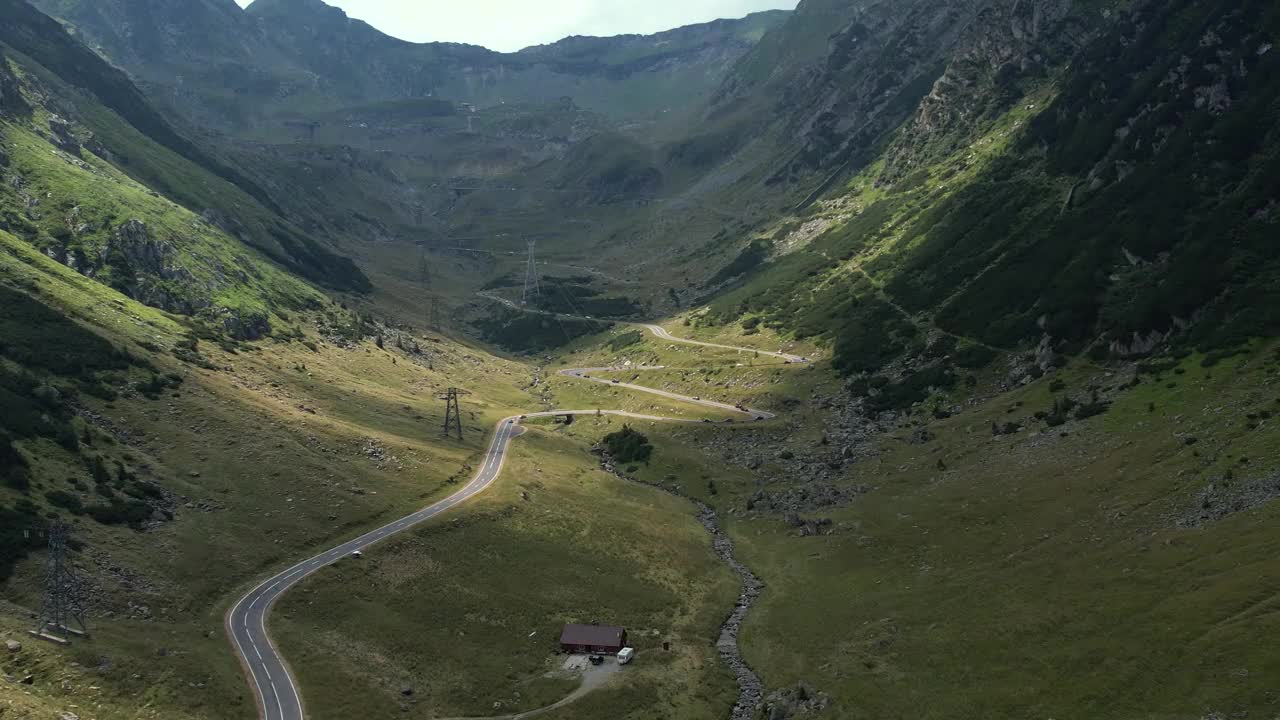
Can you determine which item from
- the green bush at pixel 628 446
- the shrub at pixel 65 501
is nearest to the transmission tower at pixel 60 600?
the shrub at pixel 65 501

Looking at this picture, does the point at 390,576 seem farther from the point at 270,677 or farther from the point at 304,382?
the point at 304,382

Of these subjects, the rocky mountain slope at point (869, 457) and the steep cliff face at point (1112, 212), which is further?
the steep cliff face at point (1112, 212)

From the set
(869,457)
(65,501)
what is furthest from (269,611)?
(869,457)

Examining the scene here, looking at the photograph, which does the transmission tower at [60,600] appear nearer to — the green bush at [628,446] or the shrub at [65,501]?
the shrub at [65,501]

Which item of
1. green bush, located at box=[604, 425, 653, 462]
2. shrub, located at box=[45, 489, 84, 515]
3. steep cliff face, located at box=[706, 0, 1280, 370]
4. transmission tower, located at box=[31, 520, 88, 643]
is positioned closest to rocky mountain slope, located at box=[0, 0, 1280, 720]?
shrub, located at box=[45, 489, 84, 515]

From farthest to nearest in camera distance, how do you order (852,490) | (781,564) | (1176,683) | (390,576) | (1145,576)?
1. (852,490)
2. (781,564)
3. (390,576)
4. (1145,576)
5. (1176,683)

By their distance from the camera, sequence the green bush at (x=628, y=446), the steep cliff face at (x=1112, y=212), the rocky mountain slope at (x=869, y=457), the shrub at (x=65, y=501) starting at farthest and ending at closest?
the green bush at (x=628, y=446) < the steep cliff face at (x=1112, y=212) < the shrub at (x=65, y=501) < the rocky mountain slope at (x=869, y=457)

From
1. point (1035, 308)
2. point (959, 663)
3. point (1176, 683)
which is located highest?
point (1035, 308)

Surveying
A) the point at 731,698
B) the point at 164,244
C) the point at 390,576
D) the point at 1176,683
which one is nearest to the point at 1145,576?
the point at 1176,683

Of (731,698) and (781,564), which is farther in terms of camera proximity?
(781,564)
